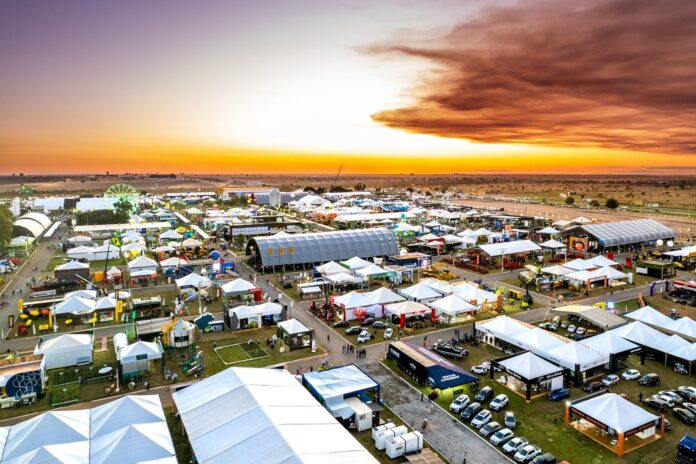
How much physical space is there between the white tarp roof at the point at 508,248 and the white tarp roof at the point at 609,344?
28.9 meters

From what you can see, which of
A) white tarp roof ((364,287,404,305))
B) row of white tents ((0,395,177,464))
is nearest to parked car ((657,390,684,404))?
white tarp roof ((364,287,404,305))

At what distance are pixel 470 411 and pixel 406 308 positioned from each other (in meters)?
15.2

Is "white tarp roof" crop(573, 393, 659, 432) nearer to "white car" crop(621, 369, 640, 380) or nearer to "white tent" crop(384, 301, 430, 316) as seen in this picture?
"white car" crop(621, 369, 640, 380)

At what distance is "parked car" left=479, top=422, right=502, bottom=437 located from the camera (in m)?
23.4

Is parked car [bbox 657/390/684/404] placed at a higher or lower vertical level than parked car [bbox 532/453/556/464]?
higher

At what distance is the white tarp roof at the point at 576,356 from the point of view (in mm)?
29016

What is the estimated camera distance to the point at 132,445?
2014cm

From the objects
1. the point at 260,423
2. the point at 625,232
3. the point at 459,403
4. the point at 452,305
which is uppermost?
the point at 625,232

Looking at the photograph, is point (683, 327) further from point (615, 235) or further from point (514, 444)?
point (615, 235)

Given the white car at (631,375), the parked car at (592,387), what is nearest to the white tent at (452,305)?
the parked car at (592,387)

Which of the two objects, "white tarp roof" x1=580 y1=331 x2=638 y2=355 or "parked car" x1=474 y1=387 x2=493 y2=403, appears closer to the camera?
"parked car" x1=474 y1=387 x2=493 y2=403

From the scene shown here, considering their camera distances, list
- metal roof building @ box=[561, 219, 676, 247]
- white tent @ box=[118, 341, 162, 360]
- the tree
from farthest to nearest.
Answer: metal roof building @ box=[561, 219, 676, 247]
the tree
white tent @ box=[118, 341, 162, 360]

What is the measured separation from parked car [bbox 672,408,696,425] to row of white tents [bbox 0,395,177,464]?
26.3 metres

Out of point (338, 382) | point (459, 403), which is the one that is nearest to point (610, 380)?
point (459, 403)
